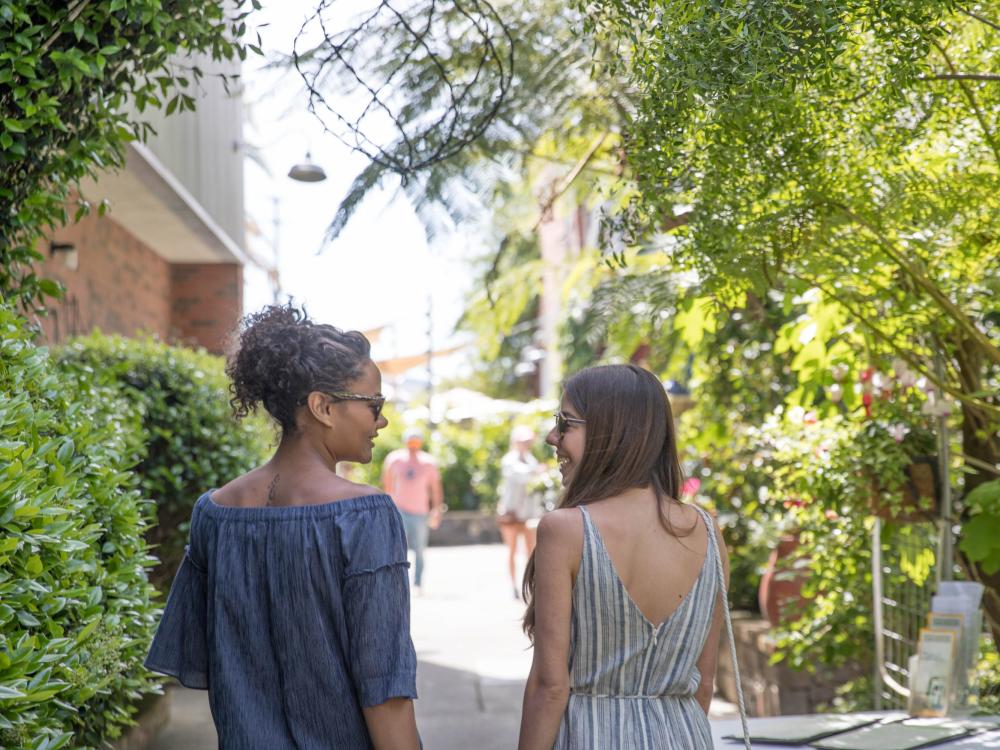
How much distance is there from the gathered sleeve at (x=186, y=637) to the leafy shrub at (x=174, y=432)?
3.63 m

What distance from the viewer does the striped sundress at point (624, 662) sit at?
233 cm

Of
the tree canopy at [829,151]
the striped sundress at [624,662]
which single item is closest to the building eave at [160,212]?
the tree canopy at [829,151]

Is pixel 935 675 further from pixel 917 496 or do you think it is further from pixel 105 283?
pixel 105 283

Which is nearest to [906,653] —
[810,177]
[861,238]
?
[861,238]

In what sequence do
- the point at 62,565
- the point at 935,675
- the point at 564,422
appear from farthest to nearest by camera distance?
the point at 935,675
the point at 62,565
the point at 564,422

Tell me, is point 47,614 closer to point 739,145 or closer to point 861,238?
point 739,145

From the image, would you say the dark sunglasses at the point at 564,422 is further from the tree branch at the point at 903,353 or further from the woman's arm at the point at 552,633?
the tree branch at the point at 903,353

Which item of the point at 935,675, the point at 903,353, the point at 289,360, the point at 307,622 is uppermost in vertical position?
the point at 903,353

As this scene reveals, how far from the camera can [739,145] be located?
137 inches

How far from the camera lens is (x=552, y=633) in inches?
91.6

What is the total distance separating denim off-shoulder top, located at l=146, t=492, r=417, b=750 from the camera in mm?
2115

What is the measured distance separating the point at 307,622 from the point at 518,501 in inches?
365

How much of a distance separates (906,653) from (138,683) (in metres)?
3.90

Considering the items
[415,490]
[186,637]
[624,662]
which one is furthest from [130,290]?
[624,662]
